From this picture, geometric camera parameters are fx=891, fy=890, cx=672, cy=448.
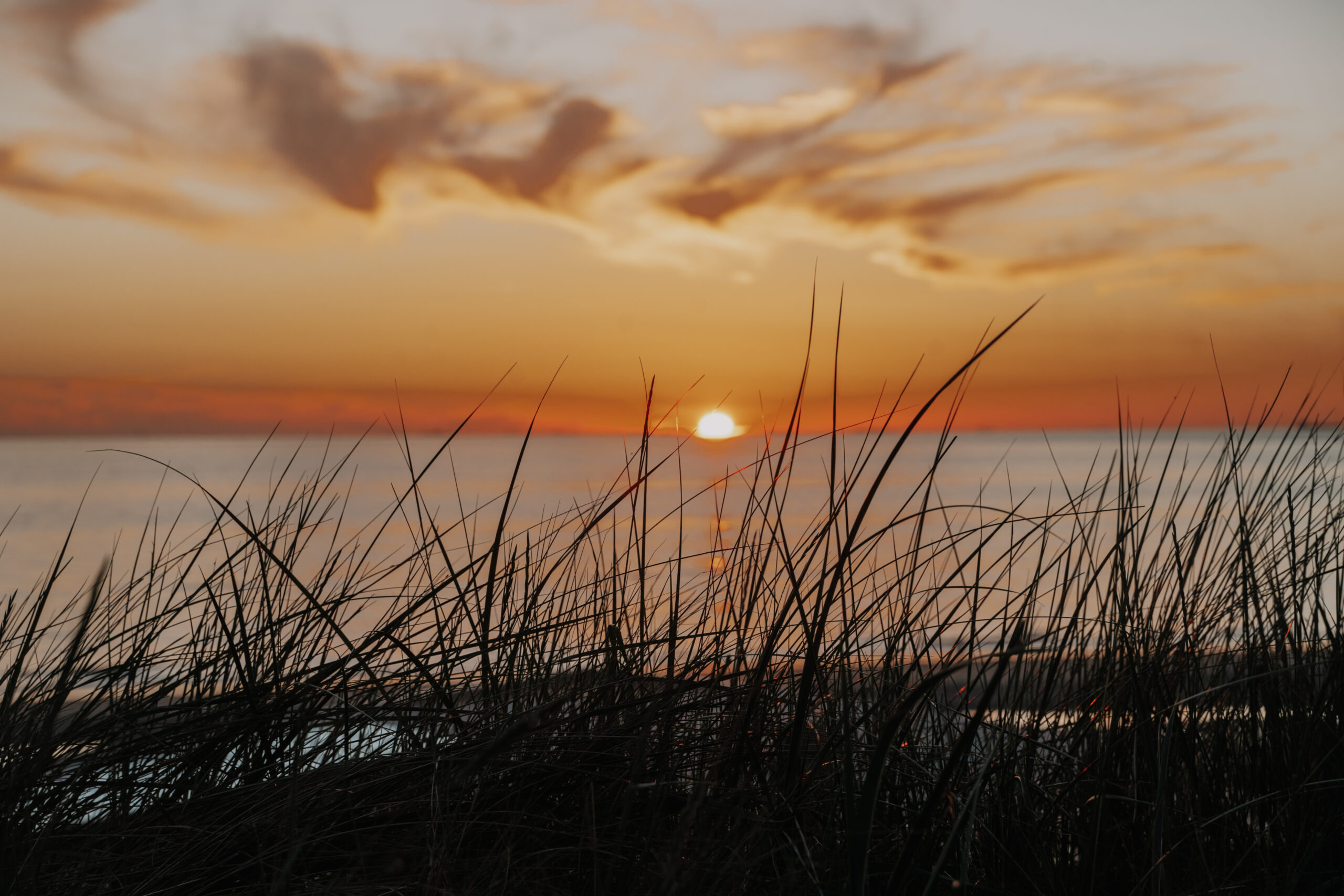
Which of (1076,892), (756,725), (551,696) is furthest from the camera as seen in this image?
(551,696)

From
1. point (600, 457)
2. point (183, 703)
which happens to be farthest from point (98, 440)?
point (183, 703)

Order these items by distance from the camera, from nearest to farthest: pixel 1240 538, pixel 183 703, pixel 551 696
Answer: pixel 183 703 < pixel 551 696 < pixel 1240 538

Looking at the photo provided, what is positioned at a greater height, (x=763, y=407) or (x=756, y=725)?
(x=763, y=407)

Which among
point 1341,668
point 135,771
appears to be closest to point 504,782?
point 135,771

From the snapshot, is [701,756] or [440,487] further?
[440,487]

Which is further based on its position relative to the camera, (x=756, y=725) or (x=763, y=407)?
(x=763, y=407)

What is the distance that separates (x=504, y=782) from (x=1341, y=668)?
1522mm

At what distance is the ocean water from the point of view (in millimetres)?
2605

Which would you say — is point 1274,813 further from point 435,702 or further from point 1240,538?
point 435,702

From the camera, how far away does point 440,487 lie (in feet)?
83.9

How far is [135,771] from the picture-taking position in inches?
60.2

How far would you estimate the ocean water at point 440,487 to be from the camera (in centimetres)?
261

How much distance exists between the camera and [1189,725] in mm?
1686

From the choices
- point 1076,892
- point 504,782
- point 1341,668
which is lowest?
point 1076,892
